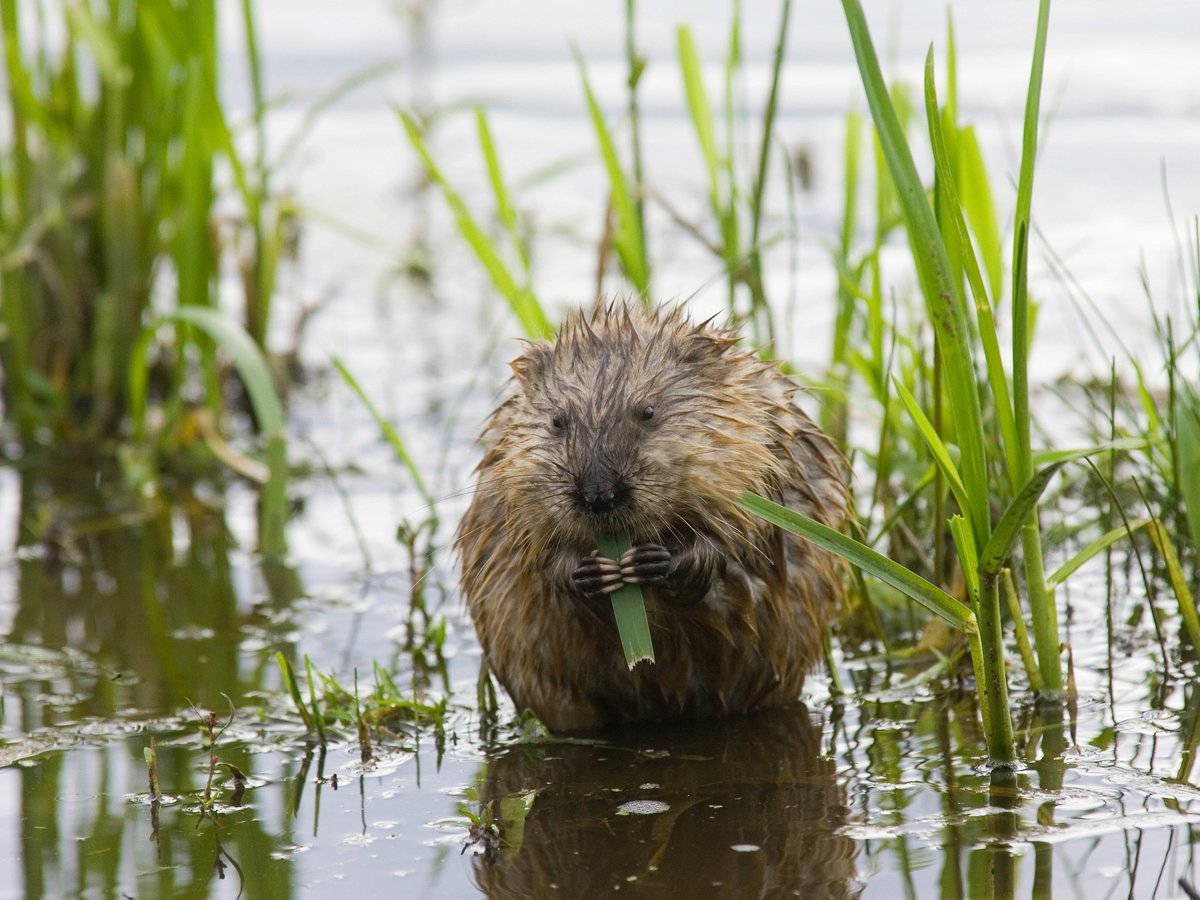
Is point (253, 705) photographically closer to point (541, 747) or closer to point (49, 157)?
point (541, 747)

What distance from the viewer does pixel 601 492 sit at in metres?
3.21

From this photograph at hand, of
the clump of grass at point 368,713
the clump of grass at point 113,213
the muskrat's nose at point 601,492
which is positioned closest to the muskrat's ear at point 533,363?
the muskrat's nose at point 601,492

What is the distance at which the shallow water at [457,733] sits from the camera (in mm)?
2816

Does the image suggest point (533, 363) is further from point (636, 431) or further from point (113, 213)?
point (113, 213)

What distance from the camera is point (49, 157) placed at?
18.9 ft

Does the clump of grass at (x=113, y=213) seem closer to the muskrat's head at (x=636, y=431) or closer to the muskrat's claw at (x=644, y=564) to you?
the muskrat's head at (x=636, y=431)

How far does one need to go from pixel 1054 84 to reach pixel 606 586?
19.8 ft

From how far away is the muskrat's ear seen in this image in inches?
144

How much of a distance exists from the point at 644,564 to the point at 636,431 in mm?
284

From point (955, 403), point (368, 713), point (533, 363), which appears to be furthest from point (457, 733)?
point (955, 403)

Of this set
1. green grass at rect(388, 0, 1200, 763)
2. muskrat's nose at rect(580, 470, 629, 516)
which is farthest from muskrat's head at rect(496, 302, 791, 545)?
green grass at rect(388, 0, 1200, 763)

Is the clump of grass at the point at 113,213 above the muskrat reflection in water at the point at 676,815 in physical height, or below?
above

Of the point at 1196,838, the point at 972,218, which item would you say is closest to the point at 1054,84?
the point at 972,218

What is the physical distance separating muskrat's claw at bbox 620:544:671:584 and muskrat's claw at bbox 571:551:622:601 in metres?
0.02
